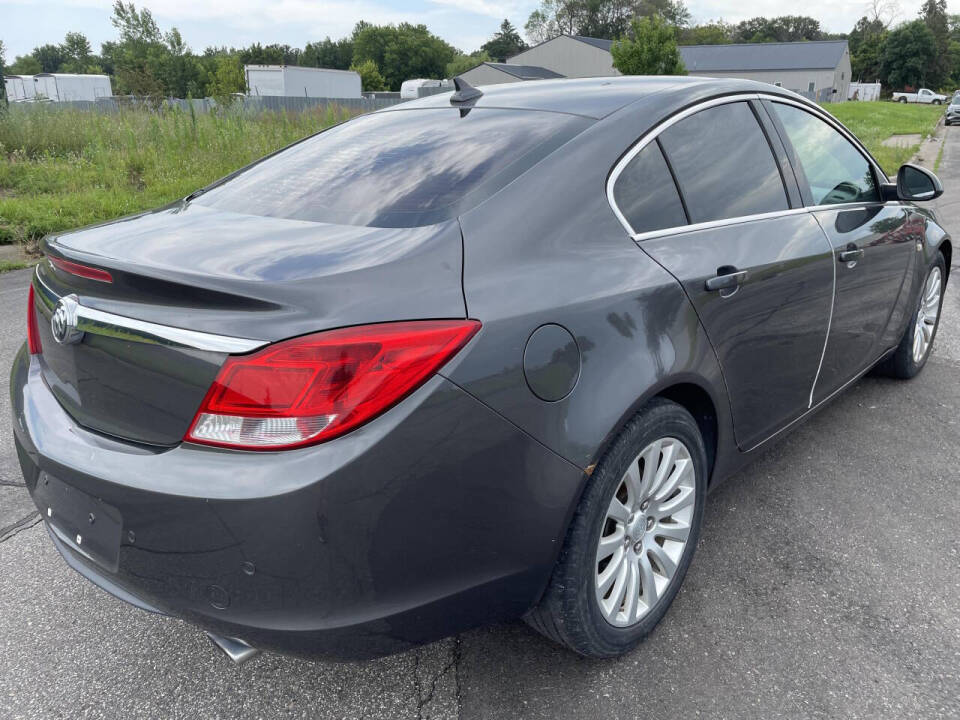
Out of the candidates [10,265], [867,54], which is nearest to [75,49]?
[867,54]

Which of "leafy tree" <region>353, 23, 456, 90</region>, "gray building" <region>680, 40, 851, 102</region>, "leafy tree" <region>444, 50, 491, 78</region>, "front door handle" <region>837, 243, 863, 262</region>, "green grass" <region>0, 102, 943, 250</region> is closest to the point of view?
"front door handle" <region>837, 243, 863, 262</region>

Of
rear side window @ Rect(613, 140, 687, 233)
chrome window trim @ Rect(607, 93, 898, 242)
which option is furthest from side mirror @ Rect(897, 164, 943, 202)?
rear side window @ Rect(613, 140, 687, 233)

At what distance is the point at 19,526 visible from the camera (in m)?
2.98

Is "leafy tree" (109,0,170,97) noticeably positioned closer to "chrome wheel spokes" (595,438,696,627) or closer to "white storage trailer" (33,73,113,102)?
"white storage trailer" (33,73,113,102)

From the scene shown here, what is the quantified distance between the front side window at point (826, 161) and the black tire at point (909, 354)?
0.87 metres

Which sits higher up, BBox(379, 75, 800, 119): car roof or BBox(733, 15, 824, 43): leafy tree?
BBox(733, 15, 824, 43): leafy tree

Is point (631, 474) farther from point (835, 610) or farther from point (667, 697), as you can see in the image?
point (835, 610)

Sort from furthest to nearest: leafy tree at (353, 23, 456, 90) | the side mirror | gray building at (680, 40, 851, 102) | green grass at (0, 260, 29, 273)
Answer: leafy tree at (353, 23, 456, 90)
gray building at (680, 40, 851, 102)
green grass at (0, 260, 29, 273)
the side mirror

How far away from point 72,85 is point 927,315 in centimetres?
5514

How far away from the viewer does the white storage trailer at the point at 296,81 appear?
42.1 m

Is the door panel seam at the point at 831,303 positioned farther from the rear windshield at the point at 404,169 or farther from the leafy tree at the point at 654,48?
the leafy tree at the point at 654,48

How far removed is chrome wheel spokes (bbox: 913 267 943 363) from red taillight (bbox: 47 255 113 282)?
13.2 feet

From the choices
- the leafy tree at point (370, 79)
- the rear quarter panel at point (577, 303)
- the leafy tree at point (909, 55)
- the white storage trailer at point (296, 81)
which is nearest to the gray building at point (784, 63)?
the leafy tree at point (909, 55)

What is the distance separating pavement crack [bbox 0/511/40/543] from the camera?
292cm
